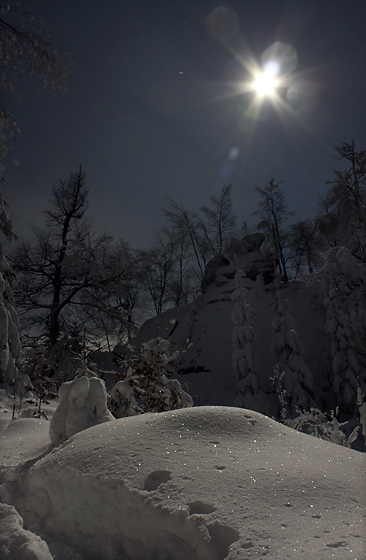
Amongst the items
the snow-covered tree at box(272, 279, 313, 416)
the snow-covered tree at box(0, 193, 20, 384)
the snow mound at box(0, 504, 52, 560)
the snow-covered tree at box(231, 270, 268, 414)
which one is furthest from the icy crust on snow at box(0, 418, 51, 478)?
the snow-covered tree at box(272, 279, 313, 416)

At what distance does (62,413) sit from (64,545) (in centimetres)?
208

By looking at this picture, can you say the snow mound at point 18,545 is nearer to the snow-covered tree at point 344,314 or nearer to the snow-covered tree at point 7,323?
the snow-covered tree at point 7,323

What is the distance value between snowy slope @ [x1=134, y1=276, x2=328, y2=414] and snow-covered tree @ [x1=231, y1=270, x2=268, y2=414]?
91cm

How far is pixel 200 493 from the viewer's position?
197 centimetres

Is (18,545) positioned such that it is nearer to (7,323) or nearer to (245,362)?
(7,323)

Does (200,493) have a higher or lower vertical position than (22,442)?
higher

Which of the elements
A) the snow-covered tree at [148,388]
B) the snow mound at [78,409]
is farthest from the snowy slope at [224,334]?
the snow mound at [78,409]

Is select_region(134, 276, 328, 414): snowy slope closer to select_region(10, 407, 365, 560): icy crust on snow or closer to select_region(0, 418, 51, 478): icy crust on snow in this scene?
select_region(0, 418, 51, 478): icy crust on snow

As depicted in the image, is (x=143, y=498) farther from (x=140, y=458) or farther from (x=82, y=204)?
(x=82, y=204)

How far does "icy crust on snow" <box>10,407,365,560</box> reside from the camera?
1635 mm

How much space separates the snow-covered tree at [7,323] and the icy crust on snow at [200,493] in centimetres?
577

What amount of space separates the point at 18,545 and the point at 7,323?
7.09 m

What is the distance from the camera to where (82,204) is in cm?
1838

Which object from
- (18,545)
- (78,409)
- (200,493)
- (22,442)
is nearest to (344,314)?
(78,409)
